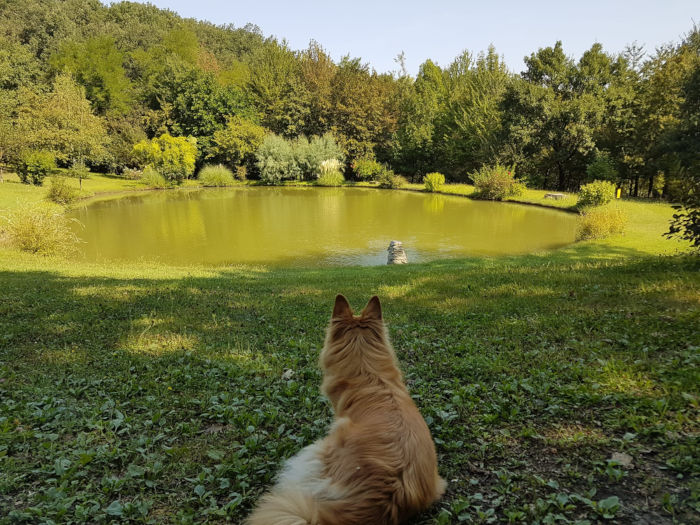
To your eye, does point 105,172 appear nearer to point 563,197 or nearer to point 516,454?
point 563,197

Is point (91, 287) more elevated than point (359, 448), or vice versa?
point (359, 448)

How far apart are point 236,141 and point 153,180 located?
1021cm

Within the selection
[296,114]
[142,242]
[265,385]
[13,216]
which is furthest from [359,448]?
[296,114]

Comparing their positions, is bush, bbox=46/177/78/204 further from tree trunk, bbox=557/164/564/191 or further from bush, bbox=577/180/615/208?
tree trunk, bbox=557/164/564/191

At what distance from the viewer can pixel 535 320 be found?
5.59 metres

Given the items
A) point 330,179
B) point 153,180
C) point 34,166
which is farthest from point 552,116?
point 34,166

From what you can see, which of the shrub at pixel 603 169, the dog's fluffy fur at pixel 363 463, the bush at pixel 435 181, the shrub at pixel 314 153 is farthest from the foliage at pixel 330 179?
the dog's fluffy fur at pixel 363 463

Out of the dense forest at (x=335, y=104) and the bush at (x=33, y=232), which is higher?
the dense forest at (x=335, y=104)

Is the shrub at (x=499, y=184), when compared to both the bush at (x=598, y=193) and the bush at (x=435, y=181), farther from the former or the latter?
the bush at (x=598, y=193)

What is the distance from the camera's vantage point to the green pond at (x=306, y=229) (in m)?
16.6

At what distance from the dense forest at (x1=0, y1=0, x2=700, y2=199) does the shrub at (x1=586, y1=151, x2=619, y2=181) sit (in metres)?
0.10

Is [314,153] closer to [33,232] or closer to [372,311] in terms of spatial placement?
[33,232]

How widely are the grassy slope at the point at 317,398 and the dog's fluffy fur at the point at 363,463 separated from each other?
1.24 ft

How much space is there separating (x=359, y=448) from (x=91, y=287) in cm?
825
